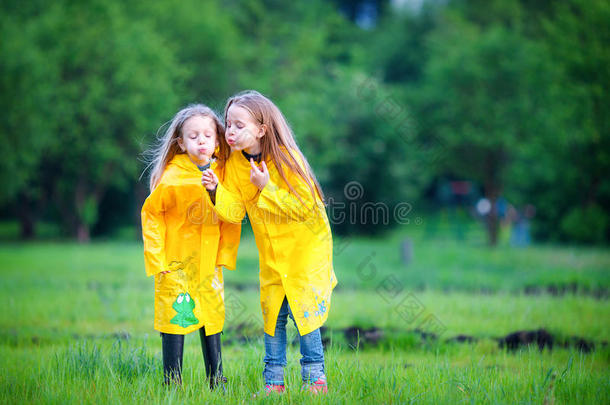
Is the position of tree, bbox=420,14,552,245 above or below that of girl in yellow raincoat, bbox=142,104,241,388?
above

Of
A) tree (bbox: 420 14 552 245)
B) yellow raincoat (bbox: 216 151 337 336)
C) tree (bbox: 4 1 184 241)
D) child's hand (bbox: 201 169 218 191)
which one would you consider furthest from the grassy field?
tree (bbox: 4 1 184 241)

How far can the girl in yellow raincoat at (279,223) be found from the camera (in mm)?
3492

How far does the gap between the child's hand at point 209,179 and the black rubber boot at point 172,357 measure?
1.03 m

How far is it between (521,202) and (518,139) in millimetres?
5150

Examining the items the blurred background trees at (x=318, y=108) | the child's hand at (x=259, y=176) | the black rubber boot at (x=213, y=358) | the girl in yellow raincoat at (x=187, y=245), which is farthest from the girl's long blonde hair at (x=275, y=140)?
the blurred background trees at (x=318, y=108)

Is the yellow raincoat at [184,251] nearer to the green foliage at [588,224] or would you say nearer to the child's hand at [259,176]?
the child's hand at [259,176]

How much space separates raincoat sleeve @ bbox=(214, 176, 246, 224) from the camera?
3.50m

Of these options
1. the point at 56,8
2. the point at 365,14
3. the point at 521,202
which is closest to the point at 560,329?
the point at 521,202

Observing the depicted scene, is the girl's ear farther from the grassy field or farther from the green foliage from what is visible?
the green foliage

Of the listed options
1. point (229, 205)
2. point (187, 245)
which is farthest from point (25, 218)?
point (229, 205)

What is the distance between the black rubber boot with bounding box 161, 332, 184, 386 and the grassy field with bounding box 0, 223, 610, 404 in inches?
3.7

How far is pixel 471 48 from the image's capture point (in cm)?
1819

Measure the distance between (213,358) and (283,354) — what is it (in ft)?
Result: 1.59

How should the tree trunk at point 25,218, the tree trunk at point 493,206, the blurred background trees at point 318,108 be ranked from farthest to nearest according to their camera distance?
1. the tree trunk at point 25,218
2. the tree trunk at point 493,206
3. the blurred background trees at point 318,108
